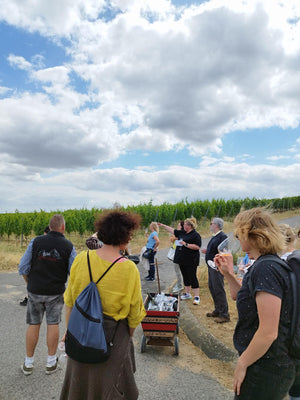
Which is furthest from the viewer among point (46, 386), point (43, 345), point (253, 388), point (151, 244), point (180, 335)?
point (151, 244)

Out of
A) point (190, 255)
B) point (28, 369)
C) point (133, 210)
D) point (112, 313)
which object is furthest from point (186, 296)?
point (133, 210)

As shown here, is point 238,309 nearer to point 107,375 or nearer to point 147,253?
point 107,375

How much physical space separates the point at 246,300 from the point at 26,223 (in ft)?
64.7

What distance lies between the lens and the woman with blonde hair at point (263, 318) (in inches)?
66.8

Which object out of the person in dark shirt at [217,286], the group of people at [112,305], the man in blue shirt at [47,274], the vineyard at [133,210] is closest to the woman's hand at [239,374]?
the group of people at [112,305]

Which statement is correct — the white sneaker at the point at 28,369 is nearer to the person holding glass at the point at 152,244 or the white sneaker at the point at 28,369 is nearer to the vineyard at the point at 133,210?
the person holding glass at the point at 152,244

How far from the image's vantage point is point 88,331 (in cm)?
205

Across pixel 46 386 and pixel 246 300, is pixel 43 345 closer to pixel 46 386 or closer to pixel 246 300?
pixel 46 386

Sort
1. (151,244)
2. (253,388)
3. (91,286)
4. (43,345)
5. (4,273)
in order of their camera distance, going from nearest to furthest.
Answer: (253,388) → (91,286) → (43,345) → (151,244) → (4,273)

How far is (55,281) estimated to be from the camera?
12.2 feet

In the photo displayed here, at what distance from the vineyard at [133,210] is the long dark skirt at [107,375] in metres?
9.46

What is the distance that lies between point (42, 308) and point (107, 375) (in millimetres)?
1939

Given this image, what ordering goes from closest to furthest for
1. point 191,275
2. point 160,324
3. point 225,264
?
point 225,264, point 160,324, point 191,275

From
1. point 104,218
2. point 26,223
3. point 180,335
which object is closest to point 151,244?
point 180,335
